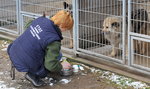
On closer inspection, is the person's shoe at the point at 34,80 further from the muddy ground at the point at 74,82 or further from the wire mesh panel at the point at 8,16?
the wire mesh panel at the point at 8,16

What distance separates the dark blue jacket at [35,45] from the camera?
195 inches

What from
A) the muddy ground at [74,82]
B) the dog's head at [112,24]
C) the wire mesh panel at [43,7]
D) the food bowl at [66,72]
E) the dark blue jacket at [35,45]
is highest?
the wire mesh panel at [43,7]

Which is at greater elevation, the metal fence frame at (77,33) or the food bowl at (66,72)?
the metal fence frame at (77,33)

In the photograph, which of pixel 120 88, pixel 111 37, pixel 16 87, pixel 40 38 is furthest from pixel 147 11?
pixel 16 87

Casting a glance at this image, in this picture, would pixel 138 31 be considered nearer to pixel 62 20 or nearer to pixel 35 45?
pixel 62 20

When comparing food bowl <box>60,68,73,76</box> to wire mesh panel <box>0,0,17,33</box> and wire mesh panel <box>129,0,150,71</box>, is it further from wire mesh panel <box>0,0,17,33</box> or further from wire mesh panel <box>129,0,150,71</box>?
wire mesh panel <box>0,0,17,33</box>

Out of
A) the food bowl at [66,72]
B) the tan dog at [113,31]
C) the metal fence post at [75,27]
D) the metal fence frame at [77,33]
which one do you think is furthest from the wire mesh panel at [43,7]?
the food bowl at [66,72]

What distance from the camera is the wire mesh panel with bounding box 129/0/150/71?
5.34 meters

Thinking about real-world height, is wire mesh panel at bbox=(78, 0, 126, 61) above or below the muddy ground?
above

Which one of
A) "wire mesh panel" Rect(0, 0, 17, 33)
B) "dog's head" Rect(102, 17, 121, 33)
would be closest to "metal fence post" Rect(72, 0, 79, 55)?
"dog's head" Rect(102, 17, 121, 33)

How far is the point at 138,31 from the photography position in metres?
5.58

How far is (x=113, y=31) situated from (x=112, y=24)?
0.14 m

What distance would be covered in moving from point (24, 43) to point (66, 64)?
3.02ft

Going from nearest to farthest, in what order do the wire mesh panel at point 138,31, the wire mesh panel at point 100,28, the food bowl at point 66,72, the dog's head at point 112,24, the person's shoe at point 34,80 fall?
the person's shoe at point 34,80 < the wire mesh panel at point 138,31 < the food bowl at point 66,72 < the dog's head at point 112,24 < the wire mesh panel at point 100,28
